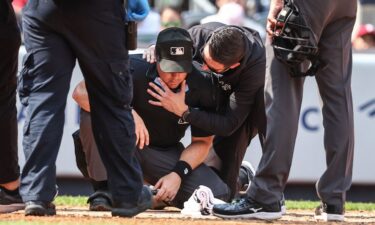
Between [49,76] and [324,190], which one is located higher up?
[49,76]

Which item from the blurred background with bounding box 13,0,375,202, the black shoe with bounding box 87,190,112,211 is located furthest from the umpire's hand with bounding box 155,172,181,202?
the blurred background with bounding box 13,0,375,202

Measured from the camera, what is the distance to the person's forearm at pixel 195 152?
7.48m

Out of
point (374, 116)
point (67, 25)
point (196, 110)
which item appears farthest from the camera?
point (374, 116)

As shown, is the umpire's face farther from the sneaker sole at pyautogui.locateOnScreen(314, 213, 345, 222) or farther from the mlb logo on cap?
the sneaker sole at pyautogui.locateOnScreen(314, 213, 345, 222)

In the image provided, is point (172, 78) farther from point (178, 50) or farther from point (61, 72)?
point (61, 72)

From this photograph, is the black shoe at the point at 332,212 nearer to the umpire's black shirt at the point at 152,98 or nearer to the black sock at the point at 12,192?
the umpire's black shirt at the point at 152,98

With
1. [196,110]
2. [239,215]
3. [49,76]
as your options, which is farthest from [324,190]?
[49,76]

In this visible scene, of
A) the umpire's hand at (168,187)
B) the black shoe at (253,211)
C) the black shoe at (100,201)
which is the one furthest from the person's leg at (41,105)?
the umpire's hand at (168,187)

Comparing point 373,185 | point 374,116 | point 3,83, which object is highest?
point 3,83

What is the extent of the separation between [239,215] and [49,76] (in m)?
1.47

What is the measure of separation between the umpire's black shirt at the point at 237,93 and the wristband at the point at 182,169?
322 millimetres

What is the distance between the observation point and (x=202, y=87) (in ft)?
24.3

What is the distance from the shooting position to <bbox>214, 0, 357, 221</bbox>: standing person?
20.8 feet

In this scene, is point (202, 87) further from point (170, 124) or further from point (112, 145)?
point (112, 145)
